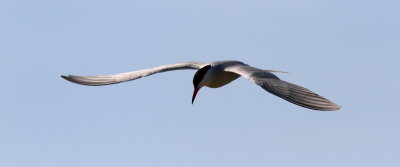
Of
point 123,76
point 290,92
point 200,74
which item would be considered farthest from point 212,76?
point 290,92

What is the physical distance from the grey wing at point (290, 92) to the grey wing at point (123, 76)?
96.0 inches

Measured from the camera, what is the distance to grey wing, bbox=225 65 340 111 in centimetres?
1041

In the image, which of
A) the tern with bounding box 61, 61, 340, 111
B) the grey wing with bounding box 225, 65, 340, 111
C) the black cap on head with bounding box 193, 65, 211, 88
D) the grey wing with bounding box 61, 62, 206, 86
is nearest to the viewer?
the grey wing with bounding box 225, 65, 340, 111

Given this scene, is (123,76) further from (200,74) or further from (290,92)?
(290,92)

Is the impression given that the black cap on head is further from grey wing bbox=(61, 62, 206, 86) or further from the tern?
grey wing bbox=(61, 62, 206, 86)

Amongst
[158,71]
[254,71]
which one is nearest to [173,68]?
[158,71]

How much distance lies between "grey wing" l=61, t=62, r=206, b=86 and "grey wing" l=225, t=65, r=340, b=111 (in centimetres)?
244

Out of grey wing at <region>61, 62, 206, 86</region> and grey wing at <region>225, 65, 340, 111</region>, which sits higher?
grey wing at <region>61, 62, 206, 86</region>

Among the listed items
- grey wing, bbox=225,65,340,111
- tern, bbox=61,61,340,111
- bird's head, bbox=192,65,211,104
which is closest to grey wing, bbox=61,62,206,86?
tern, bbox=61,61,340,111

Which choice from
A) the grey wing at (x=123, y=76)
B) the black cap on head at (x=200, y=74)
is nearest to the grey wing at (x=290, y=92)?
the black cap on head at (x=200, y=74)

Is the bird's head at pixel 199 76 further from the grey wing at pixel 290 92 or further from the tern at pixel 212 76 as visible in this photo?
the grey wing at pixel 290 92

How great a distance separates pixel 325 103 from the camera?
10.4 m

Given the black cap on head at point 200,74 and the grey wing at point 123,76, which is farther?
the grey wing at point 123,76

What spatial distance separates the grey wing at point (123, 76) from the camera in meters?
14.4
